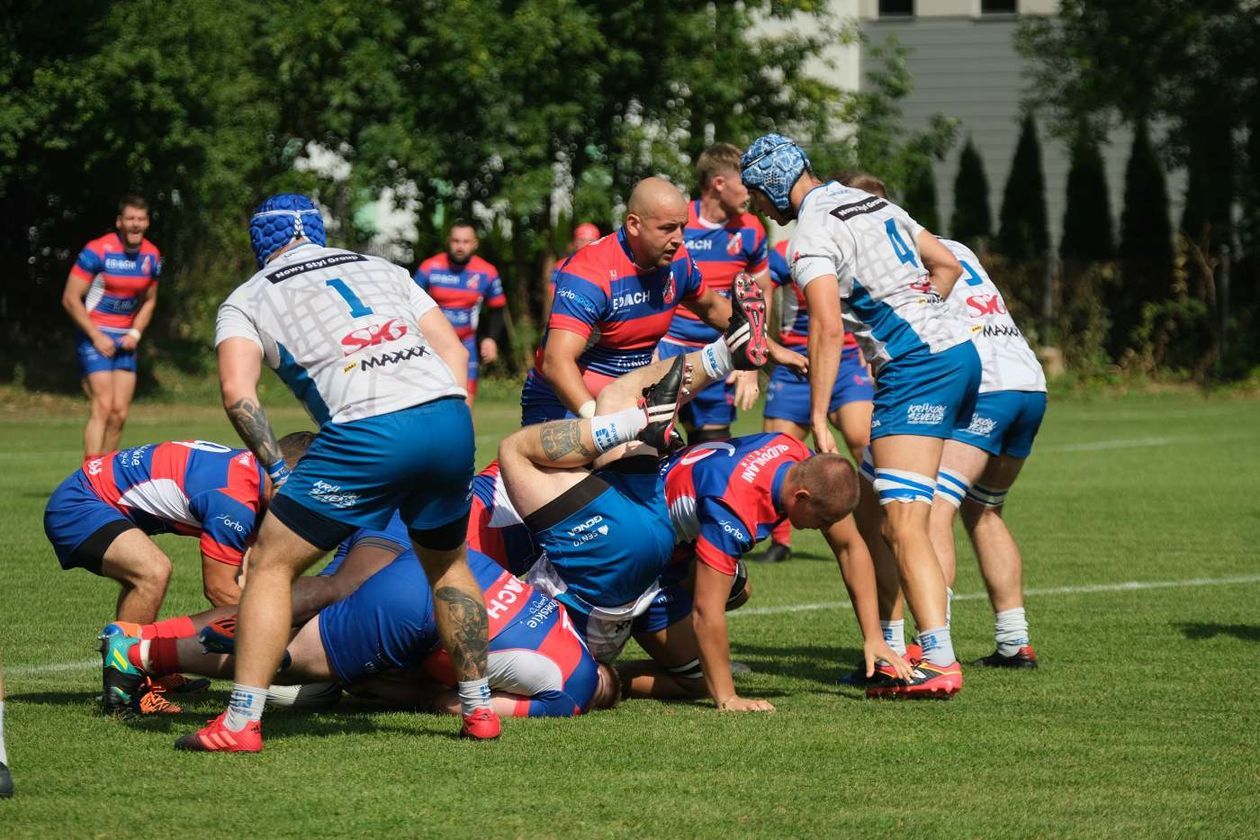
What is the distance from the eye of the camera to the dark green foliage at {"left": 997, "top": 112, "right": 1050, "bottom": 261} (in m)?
36.7

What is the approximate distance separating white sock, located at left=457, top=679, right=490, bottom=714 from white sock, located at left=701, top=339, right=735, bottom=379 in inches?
82.8

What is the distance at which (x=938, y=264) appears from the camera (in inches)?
→ 281

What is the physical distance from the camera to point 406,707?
21.4 ft

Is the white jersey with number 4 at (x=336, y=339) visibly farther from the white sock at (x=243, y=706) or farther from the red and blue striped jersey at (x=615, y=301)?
the red and blue striped jersey at (x=615, y=301)

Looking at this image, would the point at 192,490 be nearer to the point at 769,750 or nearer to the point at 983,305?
the point at 769,750

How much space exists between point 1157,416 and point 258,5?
632 inches

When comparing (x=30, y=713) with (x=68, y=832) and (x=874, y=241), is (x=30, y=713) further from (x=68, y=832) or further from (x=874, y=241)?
(x=874, y=241)

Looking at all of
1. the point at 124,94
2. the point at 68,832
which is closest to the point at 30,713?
the point at 68,832

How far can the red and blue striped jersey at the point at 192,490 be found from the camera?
6.54m

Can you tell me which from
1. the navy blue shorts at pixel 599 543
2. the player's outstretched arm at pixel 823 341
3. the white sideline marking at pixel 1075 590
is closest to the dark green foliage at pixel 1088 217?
the white sideline marking at pixel 1075 590

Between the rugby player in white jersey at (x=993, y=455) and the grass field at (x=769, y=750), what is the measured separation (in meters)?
0.35

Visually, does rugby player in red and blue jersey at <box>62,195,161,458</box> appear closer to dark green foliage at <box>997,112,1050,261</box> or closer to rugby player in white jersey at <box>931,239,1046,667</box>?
rugby player in white jersey at <box>931,239,1046,667</box>

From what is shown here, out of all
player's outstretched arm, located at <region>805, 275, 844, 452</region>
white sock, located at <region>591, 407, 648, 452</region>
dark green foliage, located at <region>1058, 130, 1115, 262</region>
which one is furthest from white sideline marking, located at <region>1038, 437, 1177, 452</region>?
dark green foliage, located at <region>1058, 130, 1115, 262</region>

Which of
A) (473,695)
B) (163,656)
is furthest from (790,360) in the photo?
(163,656)
